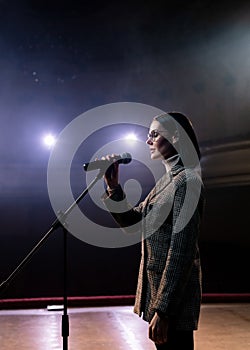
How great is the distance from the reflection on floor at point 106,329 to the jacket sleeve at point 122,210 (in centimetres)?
125

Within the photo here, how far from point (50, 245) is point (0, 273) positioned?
64 cm

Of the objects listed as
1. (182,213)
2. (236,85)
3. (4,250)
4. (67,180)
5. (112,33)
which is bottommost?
(4,250)

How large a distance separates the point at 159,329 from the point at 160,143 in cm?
56

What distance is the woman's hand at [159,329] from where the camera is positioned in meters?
1.05

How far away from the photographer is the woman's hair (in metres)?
1.24

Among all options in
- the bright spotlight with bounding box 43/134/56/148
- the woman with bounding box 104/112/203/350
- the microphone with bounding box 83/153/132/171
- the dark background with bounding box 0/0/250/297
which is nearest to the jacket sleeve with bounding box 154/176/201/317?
the woman with bounding box 104/112/203/350

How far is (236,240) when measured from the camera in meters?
4.80

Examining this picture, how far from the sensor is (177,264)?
1.07m

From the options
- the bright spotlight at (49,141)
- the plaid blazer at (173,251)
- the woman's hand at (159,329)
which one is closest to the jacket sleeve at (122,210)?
the plaid blazer at (173,251)

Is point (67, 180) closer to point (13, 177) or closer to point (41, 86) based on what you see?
point (13, 177)

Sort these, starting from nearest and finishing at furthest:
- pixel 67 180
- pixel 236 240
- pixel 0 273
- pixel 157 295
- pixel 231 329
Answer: pixel 157 295 → pixel 231 329 → pixel 0 273 → pixel 236 240 → pixel 67 180

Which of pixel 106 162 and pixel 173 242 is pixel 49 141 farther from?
pixel 173 242

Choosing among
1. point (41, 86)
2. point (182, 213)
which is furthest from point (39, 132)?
point (182, 213)

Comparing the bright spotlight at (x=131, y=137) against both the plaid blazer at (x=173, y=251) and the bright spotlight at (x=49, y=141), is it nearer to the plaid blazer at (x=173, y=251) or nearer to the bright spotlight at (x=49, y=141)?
the bright spotlight at (x=49, y=141)
